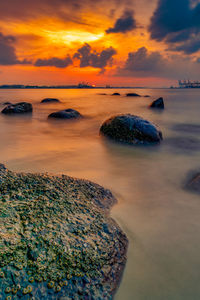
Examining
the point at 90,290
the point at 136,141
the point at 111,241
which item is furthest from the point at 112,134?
the point at 90,290

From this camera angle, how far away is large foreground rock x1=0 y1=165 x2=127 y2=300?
144 centimetres

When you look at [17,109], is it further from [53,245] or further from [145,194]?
[53,245]

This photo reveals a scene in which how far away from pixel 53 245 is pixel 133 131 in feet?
16.5

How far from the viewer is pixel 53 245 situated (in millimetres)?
1659

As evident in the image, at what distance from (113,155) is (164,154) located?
143 centimetres

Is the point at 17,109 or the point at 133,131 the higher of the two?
the point at 17,109

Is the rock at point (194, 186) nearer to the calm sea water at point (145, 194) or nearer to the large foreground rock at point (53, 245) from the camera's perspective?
the calm sea water at point (145, 194)

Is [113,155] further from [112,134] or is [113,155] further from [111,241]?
[111,241]

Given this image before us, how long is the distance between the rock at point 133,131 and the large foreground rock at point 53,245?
4.04 meters

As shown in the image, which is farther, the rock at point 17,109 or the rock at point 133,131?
the rock at point 17,109

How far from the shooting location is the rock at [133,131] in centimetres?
620

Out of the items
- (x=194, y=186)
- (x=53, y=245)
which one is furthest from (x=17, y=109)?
(x=53, y=245)

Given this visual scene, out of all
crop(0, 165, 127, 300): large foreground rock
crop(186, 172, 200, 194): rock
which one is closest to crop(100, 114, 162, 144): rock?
crop(186, 172, 200, 194): rock

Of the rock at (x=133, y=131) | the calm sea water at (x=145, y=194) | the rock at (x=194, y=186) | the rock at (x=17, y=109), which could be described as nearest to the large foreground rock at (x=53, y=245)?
the calm sea water at (x=145, y=194)
